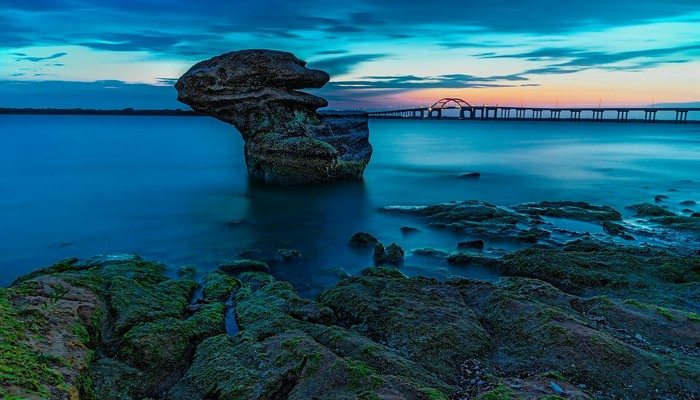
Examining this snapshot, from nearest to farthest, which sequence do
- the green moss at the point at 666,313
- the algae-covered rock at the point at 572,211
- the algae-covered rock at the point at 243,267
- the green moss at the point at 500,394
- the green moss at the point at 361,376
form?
the green moss at the point at 500,394
the green moss at the point at 361,376
the green moss at the point at 666,313
the algae-covered rock at the point at 243,267
the algae-covered rock at the point at 572,211

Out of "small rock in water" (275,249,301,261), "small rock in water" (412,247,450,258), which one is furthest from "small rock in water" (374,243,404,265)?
"small rock in water" (275,249,301,261)

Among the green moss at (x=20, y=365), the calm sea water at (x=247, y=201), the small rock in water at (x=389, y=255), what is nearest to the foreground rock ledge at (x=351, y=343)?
the green moss at (x=20, y=365)

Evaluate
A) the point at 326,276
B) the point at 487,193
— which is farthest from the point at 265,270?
the point at 487,193

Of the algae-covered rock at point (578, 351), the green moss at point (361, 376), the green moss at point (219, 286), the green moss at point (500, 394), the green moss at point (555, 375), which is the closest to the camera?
the green moss at point (500, 394)

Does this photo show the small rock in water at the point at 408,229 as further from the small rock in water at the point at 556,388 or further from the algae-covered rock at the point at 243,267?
the small rock in water at the point at 556,388

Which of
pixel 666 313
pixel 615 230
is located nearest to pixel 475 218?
pixel 615 230

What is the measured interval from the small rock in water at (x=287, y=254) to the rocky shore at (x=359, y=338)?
233 centimetres

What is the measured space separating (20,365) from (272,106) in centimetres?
2057

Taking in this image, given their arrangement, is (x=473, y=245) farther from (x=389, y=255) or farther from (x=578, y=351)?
(x=578, y=351)

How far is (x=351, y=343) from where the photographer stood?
21.0 feet

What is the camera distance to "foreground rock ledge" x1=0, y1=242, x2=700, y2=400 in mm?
5355

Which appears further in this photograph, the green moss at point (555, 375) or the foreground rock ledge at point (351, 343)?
the green moss at point (555, 375)

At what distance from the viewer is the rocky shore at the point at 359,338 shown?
5.39 metres

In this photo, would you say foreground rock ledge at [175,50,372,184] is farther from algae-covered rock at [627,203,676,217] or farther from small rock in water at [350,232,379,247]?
algae-covered rock at [627,203,676,217]
